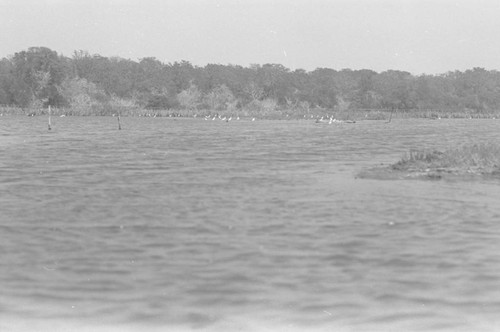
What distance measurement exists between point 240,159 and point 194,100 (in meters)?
126

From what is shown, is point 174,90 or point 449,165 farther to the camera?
point 174,90

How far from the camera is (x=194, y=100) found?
16450cm

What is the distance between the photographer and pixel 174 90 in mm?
173875

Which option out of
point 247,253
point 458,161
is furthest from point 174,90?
point 247,253

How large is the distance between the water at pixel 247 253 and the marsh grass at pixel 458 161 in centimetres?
220

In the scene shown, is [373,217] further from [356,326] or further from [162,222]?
[356,326]

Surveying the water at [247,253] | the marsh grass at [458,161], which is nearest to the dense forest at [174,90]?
the marsh grass at [458,161]

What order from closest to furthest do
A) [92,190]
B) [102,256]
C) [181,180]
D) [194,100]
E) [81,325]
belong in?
[81,325] → [102,256] → [92,190] → [181,180] → [194,100]

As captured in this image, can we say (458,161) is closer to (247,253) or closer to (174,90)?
(247,253)

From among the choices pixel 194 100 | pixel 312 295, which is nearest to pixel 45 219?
pixel 312 295

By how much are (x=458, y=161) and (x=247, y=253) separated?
17.8 meters

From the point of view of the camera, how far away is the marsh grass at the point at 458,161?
29.0m

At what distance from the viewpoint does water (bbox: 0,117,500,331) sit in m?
10.3

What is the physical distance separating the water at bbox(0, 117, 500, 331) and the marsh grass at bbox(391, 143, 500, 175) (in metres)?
Result: 2.20
